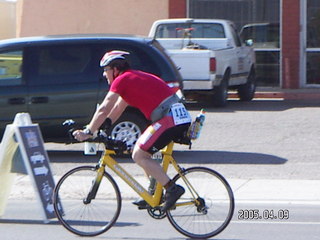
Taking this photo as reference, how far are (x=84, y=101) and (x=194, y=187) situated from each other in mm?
5029

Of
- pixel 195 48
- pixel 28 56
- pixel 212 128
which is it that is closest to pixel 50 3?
pixel 195 48

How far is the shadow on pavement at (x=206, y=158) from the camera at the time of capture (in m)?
12.9

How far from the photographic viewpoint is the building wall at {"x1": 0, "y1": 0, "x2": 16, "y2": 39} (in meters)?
33.7

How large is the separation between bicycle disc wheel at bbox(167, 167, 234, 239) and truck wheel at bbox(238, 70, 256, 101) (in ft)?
42.7

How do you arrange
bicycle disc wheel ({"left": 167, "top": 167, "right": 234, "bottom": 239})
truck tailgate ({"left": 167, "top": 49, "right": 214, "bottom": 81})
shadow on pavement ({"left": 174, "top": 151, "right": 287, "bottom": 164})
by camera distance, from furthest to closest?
1. truck tailgate ({"left": 167, "top": 49, "right": 214, "bottom": 81})
2. shadow on pavement ({"left": 174, "top": 151, "right": 287, "bottom": 164})
3. bicycle disc wheel ({"left": 167, "top": 167, "right": 234, "bottom": 239})

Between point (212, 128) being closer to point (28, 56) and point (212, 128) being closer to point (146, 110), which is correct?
point (28, 56)

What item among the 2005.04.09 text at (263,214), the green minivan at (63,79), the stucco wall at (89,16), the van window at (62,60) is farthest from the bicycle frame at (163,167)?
the stucco wall at (89,16)

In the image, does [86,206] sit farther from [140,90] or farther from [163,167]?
[140,90]

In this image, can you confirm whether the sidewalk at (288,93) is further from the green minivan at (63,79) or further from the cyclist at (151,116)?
the cyclist at (151,116)

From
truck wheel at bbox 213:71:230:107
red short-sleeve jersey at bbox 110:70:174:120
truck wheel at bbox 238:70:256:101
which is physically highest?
red short-sleeve jersey at bbox 110:70:174:120

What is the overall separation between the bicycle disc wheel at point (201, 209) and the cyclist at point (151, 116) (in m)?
0.19

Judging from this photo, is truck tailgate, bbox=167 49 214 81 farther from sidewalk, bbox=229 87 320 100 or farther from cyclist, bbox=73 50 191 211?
cyclist, bbox=73 50 191 211

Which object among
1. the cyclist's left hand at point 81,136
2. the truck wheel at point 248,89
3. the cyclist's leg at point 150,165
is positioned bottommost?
the truck wheel at point 248,89

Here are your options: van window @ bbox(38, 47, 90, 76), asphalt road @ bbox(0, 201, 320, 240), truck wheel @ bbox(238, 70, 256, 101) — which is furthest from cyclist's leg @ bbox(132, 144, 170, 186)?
truck wheel @ bbox(238, 70, 256, 101)
